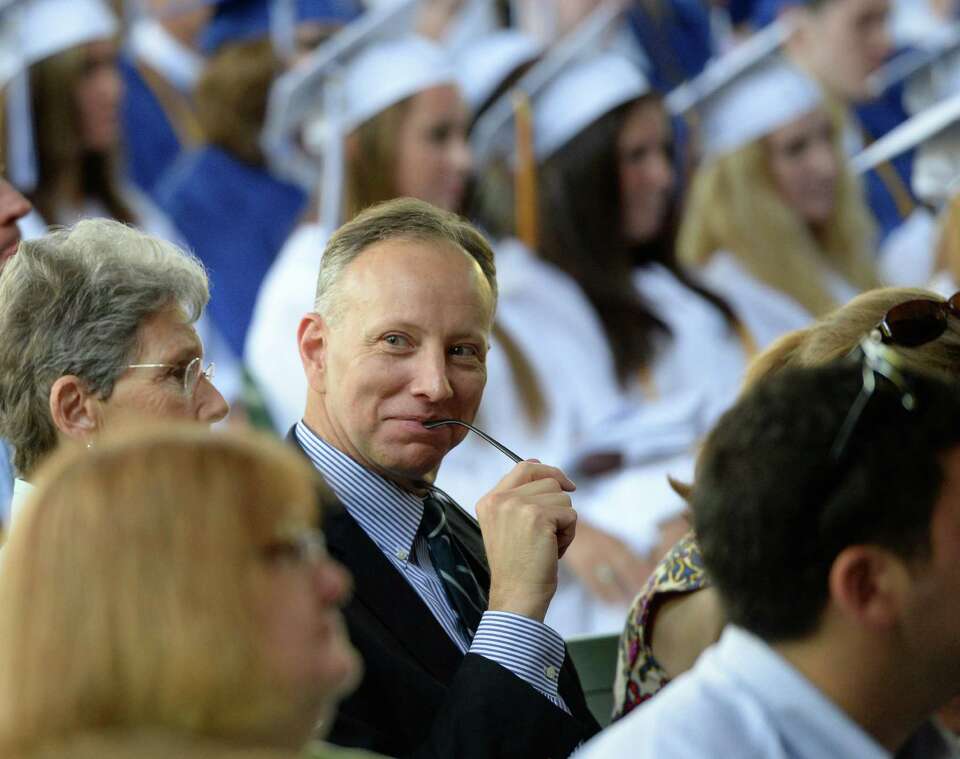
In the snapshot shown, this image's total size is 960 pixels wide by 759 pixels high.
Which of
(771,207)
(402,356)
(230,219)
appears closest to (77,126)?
Result: (230,219)

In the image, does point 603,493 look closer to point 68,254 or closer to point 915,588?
point 68,254

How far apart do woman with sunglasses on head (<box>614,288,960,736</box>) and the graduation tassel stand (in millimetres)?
2936

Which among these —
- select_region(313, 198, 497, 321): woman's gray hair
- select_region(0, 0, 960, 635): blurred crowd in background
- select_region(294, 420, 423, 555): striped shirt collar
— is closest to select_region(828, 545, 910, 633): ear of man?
select_region(294, 420, 423, 555): striped shirt collar

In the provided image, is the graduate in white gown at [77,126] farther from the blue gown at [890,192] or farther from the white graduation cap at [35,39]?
the blue gown at [890,192]

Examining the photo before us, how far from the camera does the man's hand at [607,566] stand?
4473 mm

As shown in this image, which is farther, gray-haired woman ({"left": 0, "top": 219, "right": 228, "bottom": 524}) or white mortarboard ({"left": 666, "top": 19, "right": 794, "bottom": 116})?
white mortarboard ({"left": 666, "top": 19, "right": 794, "bottom": 116})

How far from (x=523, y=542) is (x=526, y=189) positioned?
3337mm

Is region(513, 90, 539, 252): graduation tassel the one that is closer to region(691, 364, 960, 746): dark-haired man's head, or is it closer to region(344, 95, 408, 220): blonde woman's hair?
region(344, 95, 408, 220): blonde woman's hair

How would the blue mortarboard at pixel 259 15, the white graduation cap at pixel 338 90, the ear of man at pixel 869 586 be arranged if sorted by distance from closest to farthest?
the ear of man at pixel 869 586 < the white graduation cap at pixel 338 90 < the blue mortarboard at pixel 259 15

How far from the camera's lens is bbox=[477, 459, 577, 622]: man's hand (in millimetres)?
1860

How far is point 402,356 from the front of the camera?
208 cm

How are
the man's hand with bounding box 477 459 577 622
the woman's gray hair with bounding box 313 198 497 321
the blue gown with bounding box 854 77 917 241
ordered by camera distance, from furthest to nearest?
the blue gown with bounding box 854 77 917 241
the woman's gray hair with bounding box 313 198 497 321
the man's hand with bounding box 477 459 577 622

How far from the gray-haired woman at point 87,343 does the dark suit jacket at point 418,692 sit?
0.99ft

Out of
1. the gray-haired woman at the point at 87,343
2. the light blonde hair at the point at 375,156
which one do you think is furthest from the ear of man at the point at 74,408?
the light blonde hair at the point at 375,156
